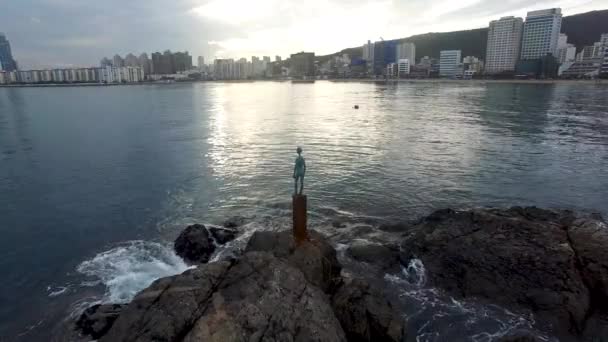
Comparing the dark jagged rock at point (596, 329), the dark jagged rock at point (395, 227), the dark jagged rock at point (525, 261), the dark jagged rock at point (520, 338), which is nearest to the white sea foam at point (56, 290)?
the dark jagged rock at point (525, 261)

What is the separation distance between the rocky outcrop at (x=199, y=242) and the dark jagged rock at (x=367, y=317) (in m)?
9.01

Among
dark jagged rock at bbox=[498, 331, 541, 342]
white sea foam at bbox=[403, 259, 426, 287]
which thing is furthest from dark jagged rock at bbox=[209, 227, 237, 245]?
dark jagged rock at bbox=[498, 331, 541, 342]

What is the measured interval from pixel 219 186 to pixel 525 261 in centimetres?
2346

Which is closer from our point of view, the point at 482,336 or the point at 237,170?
the point at 482,336

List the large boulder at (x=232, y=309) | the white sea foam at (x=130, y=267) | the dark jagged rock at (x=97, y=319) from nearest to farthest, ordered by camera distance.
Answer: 1. the large boulder at (x=232, y=309)
2. the dark jagged rock at (x=97, y=319)
3. the white sea foam at (x=130, y=267)

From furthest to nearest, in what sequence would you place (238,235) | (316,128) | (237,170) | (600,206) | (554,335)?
(316,128) → (237,170) → (600,206) → (238,235) → (554,335)

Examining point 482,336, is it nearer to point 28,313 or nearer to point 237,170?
point 28,313

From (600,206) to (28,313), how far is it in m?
34.4

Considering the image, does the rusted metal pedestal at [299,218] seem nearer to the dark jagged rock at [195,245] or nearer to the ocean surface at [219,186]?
the ocean surface at [219,186]

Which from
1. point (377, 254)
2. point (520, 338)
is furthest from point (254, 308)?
point (377, 254)

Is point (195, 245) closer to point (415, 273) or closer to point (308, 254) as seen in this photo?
point (308, 254)

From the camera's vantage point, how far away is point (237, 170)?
37.0 meters

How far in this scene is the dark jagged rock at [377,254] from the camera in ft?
61.8

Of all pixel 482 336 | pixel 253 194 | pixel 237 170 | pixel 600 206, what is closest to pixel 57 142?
pixel 237 170
